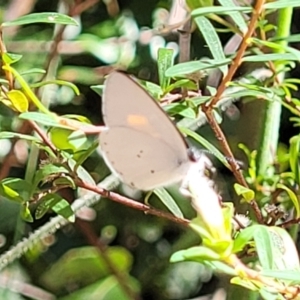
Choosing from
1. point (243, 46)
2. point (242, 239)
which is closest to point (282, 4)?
point (243, 46)

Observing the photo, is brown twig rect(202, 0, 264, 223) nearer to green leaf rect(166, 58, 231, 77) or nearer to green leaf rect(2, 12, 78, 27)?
green leaf rect(166, 58, 231, 77)

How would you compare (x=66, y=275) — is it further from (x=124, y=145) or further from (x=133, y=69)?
(x=124, y=145)

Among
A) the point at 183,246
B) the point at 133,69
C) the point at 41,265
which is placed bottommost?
the point at 41,265

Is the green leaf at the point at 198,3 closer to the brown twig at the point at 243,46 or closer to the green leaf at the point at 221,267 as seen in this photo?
the brown twig at the point at 243,46

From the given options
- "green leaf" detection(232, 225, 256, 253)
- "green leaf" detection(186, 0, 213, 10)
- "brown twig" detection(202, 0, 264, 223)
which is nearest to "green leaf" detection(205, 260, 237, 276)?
"green leaf" detection(232, 225, 256, 253)

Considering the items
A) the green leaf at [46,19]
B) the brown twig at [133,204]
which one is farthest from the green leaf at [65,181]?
the green leaf at [46,19]

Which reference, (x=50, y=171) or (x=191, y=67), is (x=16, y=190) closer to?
(x=50, y=171)

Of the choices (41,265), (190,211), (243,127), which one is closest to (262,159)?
(243,127)

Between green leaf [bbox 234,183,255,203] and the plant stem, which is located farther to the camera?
the plant stem
